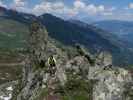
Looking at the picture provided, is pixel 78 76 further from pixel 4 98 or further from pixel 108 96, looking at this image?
pixel 4 98

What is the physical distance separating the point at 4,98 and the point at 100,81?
114 metres

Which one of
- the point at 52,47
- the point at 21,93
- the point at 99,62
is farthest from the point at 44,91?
the point at 52,47

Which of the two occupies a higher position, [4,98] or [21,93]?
[21,93]

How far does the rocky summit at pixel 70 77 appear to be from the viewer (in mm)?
38844

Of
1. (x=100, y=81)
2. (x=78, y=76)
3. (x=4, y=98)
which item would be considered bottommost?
(x=4, y=98)

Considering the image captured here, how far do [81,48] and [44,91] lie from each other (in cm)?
2789

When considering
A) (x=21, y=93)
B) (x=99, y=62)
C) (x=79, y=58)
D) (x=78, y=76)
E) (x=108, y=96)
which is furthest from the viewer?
(x=79, y=58)

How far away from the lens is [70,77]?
53.3 m

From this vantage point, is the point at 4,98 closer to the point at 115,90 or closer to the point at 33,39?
the point at 33,39

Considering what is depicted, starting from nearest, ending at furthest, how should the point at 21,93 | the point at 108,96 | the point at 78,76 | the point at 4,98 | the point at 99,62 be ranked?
the point at 108,96 → the point at 78,76 → the point at 21,93 → the point at 99,62 → the point at 4,98

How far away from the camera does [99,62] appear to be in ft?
208

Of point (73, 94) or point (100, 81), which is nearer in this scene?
point (100, 81)

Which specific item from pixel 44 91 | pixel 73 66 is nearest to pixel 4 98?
pixel 73 66

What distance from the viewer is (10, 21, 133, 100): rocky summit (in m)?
38.8
